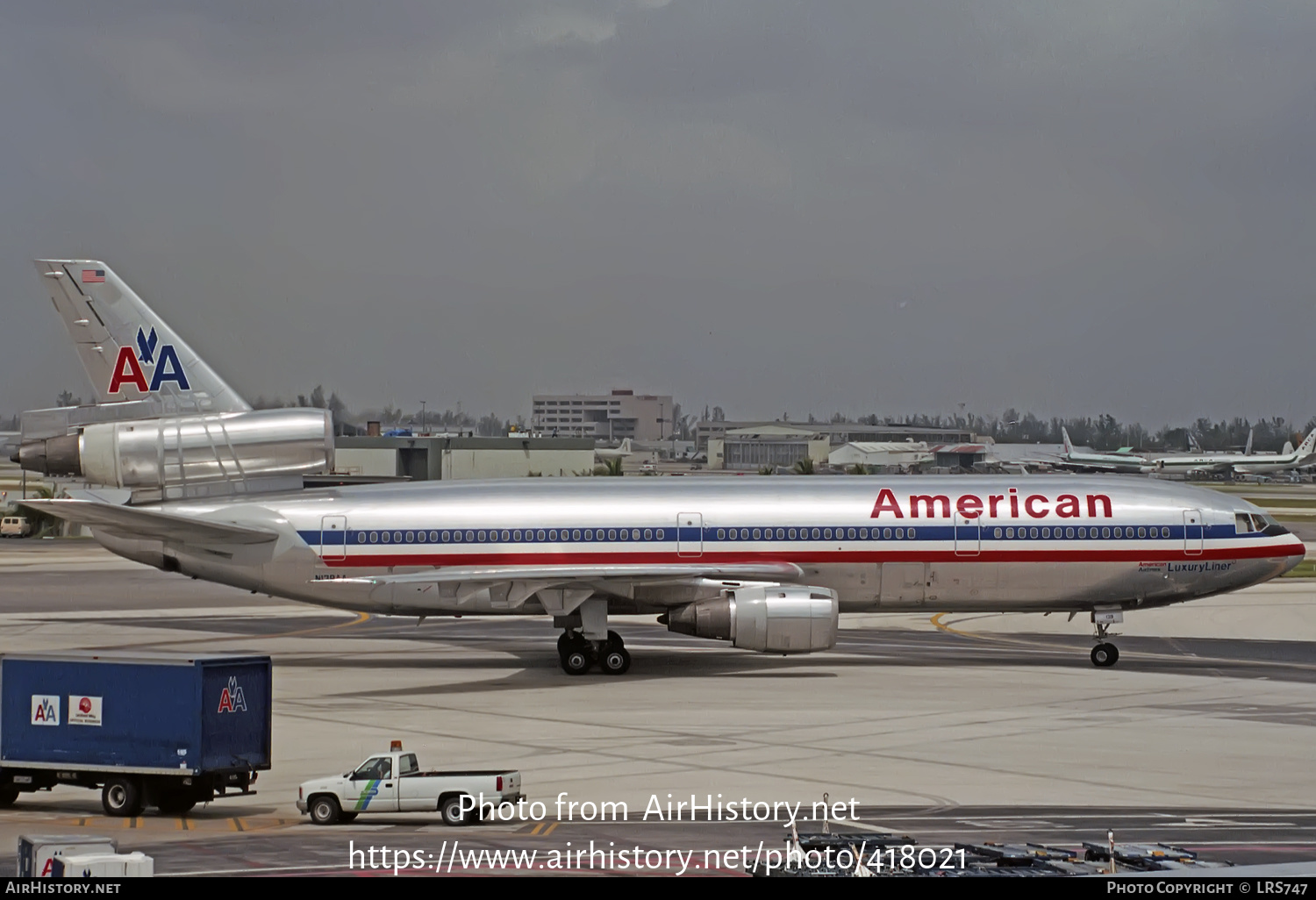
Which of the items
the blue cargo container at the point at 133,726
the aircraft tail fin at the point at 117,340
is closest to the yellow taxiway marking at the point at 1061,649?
the aircraft tail fin at the point at 117,340

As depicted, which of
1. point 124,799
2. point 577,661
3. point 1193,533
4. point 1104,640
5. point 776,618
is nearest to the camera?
point 124,799

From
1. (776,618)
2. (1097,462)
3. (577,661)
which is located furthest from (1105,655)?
(1097,462)

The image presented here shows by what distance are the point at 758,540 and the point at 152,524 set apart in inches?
666

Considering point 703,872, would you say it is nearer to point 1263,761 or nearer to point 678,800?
point 678,800

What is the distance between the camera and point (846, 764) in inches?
1131

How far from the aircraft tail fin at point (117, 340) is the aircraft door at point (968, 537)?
72.1 ft

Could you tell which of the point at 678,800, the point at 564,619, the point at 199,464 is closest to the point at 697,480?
the point at 564,619

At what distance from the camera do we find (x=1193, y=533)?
4431 cm

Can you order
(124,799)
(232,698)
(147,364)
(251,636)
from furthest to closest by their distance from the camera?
(251,636) → (147,364) → (232,698) → (124,799)

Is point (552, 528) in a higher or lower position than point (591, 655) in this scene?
higher

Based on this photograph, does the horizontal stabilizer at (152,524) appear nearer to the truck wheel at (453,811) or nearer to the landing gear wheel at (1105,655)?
the truck wheel at (453,811)

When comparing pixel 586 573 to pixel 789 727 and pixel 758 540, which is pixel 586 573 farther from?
pixel 789 727

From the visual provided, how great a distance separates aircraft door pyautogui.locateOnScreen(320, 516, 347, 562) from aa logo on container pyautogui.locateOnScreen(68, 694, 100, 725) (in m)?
18.5

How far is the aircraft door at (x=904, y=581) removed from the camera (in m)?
43.6
